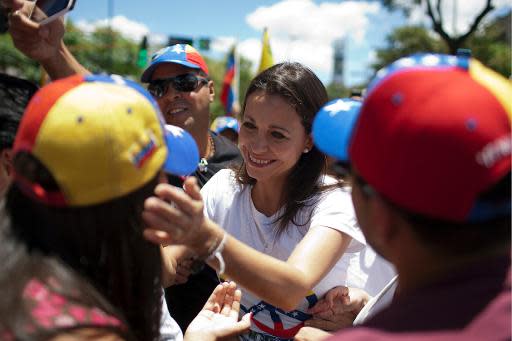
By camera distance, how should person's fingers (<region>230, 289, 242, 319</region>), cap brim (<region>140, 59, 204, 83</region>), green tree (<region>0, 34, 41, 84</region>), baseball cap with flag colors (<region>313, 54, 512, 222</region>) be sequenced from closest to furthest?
baseball cap with flag colors (<region>313, 54, 512, 222</region>)
person's fingers (<region>230, 289, 242, 319</region>)
cap brim (<region>140, 59, 204, 83</region>)
green tree (<region>0, 34, 41, 84</region>)

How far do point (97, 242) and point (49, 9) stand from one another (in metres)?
1.05

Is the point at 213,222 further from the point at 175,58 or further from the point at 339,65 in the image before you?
the point at 339,65

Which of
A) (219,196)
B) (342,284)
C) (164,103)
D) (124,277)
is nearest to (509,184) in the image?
(124,277)

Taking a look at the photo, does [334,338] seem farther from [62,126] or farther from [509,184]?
[62,126]

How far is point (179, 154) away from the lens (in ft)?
4.56

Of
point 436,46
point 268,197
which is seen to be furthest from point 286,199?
point 436,46

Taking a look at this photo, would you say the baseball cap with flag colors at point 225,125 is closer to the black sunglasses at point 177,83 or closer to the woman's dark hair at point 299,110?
the black sunglasses at point 177,83

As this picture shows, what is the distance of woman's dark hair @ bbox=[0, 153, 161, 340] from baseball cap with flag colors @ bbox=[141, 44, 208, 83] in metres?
2.09

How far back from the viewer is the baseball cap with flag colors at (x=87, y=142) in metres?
1.12

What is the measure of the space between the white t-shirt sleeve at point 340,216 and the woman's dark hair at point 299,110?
76 mm

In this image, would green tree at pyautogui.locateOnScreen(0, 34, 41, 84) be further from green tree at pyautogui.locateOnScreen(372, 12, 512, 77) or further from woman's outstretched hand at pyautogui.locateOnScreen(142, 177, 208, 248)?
woman's outstretched hand at pyautogui.locateOnScreen(142, 177, 208, 248)

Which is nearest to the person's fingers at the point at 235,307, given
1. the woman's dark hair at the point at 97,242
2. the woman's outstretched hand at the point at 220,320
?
the woman's outstretched hand at the point at 220,320

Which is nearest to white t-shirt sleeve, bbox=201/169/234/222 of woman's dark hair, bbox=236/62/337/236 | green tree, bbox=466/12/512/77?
woman's dark hair, bbox=236/62/337/236

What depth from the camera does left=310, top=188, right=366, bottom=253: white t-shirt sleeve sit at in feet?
6.35
